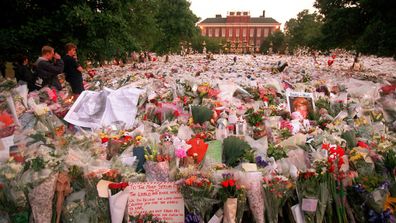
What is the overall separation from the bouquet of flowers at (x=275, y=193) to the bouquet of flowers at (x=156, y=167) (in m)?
0.80

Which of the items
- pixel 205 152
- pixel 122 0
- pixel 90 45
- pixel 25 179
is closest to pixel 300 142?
pixel 205 152

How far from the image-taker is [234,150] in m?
3.53

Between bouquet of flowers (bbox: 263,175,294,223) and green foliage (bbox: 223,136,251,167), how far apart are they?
1.59 ft

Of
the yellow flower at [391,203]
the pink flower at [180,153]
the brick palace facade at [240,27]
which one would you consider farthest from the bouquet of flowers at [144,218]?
the brick palace facade at [240,27]

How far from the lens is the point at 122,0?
35.4ft

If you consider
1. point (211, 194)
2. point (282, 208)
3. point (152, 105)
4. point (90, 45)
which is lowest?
point (282, 208)

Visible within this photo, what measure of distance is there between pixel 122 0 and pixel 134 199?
8834 millimetres

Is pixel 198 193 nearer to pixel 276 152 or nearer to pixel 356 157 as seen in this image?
pixel 276 152

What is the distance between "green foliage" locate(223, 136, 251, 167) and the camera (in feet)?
11.4

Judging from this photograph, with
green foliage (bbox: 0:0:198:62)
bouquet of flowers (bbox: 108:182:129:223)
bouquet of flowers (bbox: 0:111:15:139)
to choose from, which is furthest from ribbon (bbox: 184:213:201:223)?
green foliage (bbox: 0:0:198:62)

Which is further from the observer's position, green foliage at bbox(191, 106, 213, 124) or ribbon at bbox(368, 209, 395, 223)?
green foliage at bbox(191, 106, 213, 124)

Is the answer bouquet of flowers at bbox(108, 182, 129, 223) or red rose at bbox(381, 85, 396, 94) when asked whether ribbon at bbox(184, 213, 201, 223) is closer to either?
bouquet of flowers at bbox(108, 182, 129, 223)

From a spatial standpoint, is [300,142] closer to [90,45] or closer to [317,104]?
[317,104]

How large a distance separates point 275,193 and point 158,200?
2.99ft
